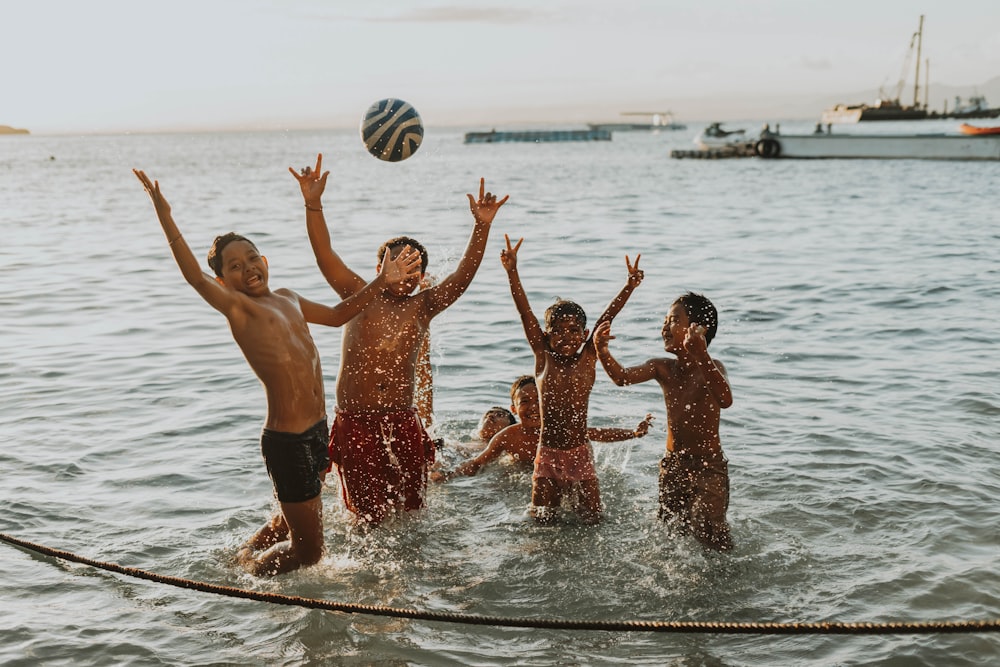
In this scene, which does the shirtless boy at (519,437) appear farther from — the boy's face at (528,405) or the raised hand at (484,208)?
the raised hand at (484,208)

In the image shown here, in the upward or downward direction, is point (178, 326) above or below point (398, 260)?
below

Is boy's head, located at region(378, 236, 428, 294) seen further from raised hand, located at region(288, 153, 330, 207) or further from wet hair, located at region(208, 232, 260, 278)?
wet hair, located at region(208, 232, 260, 278)

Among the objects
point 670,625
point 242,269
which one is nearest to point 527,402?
point 242,269

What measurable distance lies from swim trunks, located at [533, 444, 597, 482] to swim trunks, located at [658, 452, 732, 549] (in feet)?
1.74

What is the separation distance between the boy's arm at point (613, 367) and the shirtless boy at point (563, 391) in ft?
0.35

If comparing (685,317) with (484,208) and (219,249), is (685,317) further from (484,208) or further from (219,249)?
(219,249)

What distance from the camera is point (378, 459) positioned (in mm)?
6539

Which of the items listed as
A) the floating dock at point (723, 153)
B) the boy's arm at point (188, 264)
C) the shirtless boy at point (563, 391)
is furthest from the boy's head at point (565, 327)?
the floating dock at point (723, 153)

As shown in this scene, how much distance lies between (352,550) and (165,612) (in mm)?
1212

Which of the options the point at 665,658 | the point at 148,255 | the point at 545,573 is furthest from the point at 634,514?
the point at 148,255

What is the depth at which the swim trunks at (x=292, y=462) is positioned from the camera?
18.5 ft

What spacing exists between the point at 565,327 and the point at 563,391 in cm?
42

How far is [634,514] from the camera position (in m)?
7.14

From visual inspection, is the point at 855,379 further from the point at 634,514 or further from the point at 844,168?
the point at 844,168
